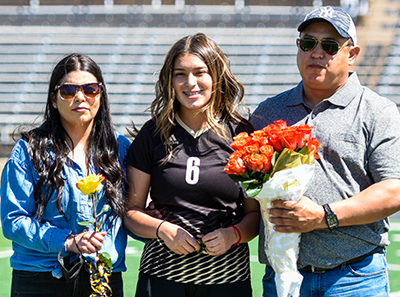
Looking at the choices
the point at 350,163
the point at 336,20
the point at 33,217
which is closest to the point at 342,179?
the point at 350,163

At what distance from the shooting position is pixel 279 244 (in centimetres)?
248

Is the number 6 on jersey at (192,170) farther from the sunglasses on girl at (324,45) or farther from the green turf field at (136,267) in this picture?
the green turf field at (136,267)

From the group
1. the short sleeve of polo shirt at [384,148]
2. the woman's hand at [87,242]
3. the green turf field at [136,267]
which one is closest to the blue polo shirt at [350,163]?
the short sleeve of polo shirt at [384,148]

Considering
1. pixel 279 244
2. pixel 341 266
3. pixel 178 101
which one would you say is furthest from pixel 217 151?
pixel 341 266

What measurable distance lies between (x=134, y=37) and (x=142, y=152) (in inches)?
445

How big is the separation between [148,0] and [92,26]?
151cm

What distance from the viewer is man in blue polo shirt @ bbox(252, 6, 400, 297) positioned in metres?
2.41

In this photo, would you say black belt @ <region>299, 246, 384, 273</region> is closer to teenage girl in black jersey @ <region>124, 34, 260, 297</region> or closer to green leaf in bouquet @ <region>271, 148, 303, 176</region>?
teenage girl in black jersey @ <region>124, 34, 260, 297</region>

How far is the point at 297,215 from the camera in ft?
7.84

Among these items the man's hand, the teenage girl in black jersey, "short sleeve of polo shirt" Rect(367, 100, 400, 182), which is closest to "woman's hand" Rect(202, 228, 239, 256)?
the teenage girl in black jersey

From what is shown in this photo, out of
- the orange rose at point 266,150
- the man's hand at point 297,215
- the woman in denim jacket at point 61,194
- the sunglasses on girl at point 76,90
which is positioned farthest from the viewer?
the sunglasses on girl at point 76,90

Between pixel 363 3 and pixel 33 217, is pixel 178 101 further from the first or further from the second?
pixel 363 3

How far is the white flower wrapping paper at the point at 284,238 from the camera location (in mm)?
2303

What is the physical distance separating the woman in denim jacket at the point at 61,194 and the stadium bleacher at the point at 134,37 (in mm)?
10292
